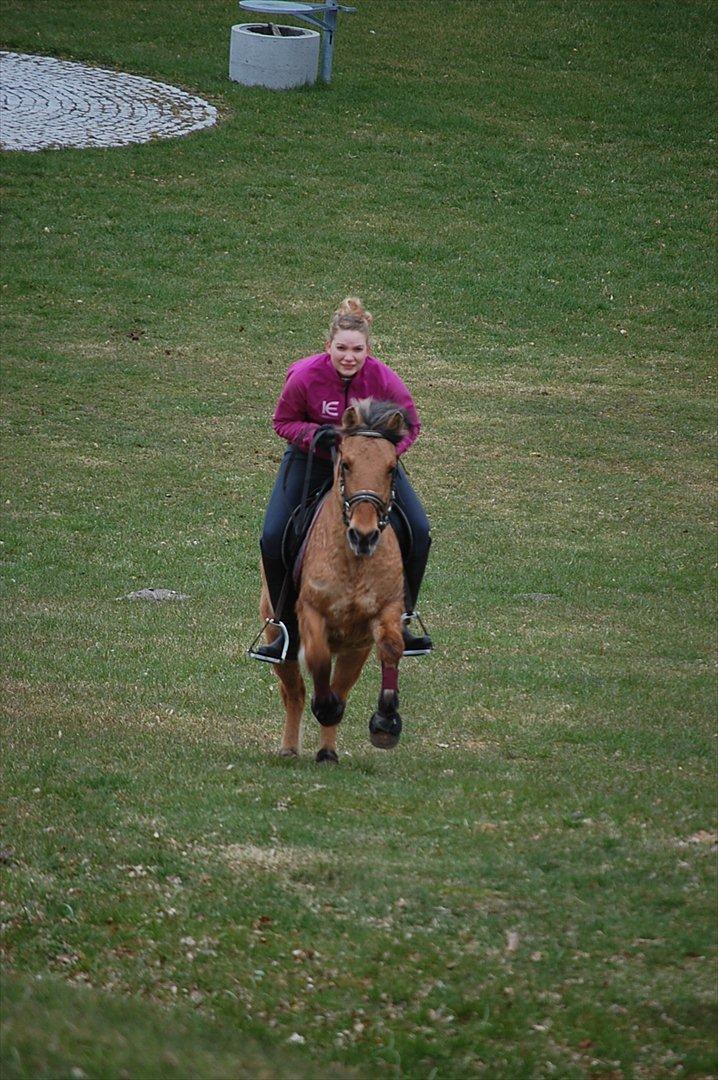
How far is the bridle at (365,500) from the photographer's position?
321 inches

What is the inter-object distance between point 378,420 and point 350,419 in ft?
0.60

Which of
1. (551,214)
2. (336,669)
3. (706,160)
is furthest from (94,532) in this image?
(706,160)

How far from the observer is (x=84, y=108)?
33.9 metres

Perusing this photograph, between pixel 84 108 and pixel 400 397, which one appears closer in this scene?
pixel 400 397

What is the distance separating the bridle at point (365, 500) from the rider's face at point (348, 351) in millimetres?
611

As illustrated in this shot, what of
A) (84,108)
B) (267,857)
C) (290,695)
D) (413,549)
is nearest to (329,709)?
(290,695)

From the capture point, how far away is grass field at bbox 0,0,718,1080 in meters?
5.91

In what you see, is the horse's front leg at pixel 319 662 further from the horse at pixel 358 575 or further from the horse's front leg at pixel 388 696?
the horse's front leg at pixel 388 696

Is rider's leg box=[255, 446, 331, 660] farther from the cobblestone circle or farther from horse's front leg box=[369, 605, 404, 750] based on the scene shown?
the cobblestone circle

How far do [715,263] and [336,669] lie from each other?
23220 mm

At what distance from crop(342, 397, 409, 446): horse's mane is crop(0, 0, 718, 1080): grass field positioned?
2.30m

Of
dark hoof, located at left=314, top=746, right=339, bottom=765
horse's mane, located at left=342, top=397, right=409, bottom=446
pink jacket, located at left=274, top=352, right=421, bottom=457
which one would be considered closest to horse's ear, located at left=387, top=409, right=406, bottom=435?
horse's mane, located at left=342, top=397, right=409, bottom=446

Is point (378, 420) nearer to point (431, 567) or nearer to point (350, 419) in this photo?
point (350, 419)

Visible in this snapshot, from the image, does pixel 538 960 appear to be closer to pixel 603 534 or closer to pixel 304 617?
pixel 304 617
